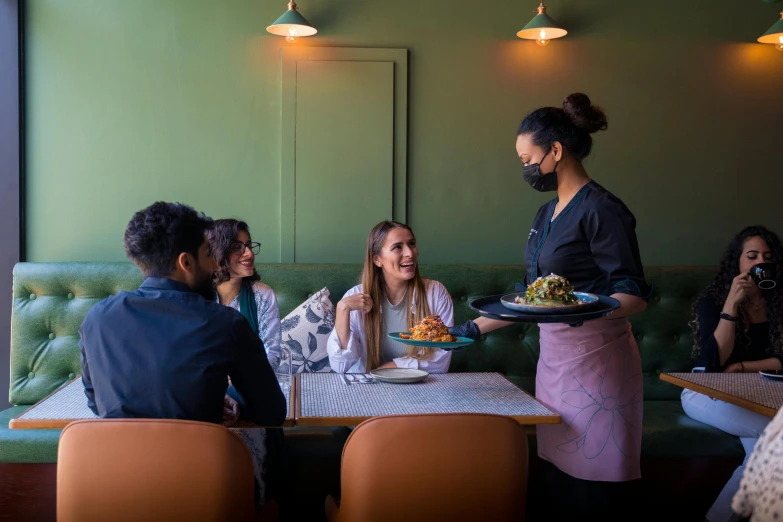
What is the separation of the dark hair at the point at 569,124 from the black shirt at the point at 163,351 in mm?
1088

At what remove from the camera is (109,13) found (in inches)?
146

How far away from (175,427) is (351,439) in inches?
15.3

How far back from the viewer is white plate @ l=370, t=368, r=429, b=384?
2502 millimetres

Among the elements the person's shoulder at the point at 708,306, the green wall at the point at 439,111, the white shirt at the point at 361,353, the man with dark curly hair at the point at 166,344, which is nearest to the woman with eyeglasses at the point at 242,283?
the white shirt at the point at 361,353

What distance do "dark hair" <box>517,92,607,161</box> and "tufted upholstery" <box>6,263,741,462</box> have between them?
1415 mm

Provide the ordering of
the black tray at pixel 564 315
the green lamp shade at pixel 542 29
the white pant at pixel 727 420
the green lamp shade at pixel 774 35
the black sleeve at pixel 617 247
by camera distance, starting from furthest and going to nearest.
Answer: the green lamp shade at pixel 774 35 → the green lamp shade at pixel 542 29 → the white pant at pixel 727 420 → the black sleeve at pixel 617 247 → the black tray at pixel 564 315

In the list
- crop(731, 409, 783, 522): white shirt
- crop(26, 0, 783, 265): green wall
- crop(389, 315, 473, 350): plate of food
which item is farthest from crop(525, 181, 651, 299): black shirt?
crop(26, 0, 783, 265): green wall

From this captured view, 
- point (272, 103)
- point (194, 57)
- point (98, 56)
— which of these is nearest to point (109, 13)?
point (98, 56)

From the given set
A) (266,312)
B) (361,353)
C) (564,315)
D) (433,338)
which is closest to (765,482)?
(564,315)

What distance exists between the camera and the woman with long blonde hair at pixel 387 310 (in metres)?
2.91

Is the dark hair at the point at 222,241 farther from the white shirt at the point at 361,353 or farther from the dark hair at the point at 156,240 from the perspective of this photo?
the dark hair at the point at 156,240

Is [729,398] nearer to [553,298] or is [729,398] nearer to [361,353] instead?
[553,298]

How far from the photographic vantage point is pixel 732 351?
3.23 m

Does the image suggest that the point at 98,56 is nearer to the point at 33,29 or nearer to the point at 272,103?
the point at 33,29
